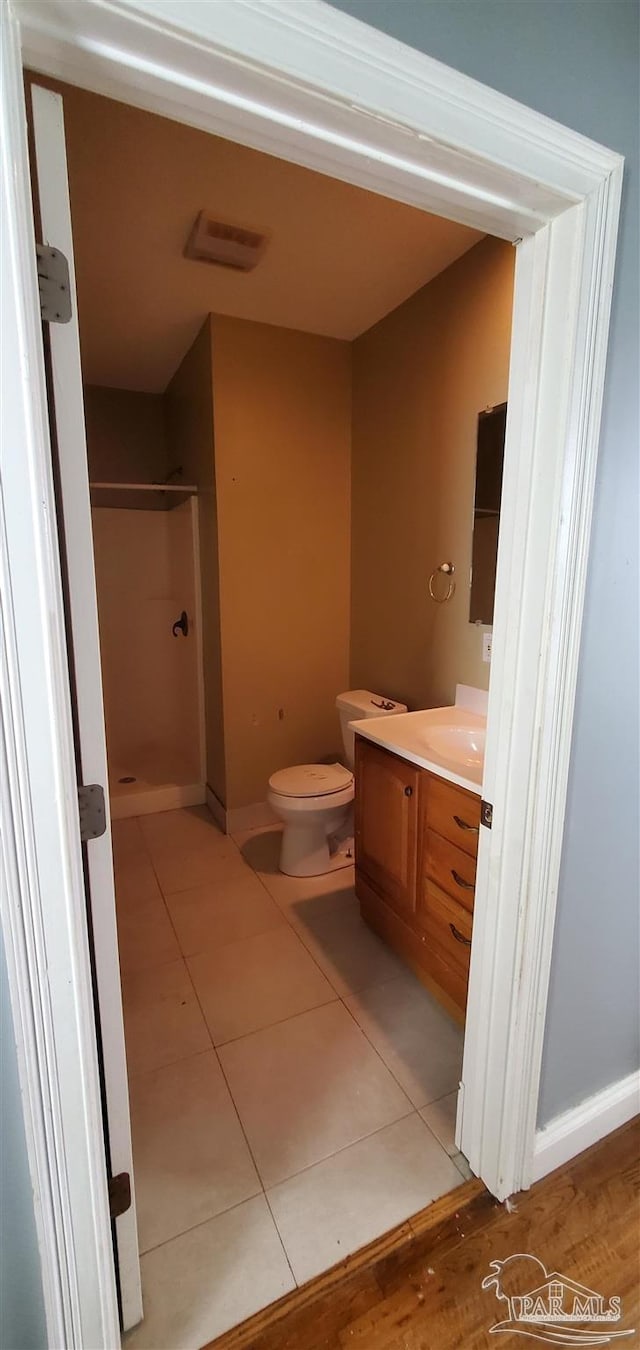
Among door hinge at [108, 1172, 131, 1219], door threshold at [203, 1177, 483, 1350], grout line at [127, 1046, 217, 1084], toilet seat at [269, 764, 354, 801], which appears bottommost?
grout line at [127, 1046, 217, 1084]

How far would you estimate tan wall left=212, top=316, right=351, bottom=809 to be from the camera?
2.56m

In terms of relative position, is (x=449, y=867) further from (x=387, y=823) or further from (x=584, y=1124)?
(x=584, y=1124)

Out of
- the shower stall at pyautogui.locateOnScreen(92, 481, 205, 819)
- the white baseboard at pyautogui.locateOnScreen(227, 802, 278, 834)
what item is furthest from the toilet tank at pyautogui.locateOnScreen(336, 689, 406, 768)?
the shower stall at pyautogui.locateOnScreen(92, 481, 205, 819)

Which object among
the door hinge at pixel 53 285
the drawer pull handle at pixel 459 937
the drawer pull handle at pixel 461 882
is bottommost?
the drawer pull handle at pixel 459 937

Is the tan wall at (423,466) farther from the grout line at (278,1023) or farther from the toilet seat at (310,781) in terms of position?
the grout line at (278,1023)

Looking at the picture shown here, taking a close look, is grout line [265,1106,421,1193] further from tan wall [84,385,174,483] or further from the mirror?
tan wall [84,385,174,483]

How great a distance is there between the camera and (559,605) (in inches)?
38.1

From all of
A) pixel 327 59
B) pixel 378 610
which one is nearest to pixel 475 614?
pixel 378 610

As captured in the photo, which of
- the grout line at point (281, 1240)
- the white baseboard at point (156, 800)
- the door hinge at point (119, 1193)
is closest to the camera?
the door hinge at point (119, 1193)

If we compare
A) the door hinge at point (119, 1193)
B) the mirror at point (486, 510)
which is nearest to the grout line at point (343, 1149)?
the door hinge at point (119, 1193)

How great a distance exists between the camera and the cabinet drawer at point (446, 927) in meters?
1.49

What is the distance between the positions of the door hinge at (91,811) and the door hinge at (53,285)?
627mm

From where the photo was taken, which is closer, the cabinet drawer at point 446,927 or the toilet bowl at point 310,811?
the cabinet drawer at point 446,927

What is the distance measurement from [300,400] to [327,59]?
210 cm
